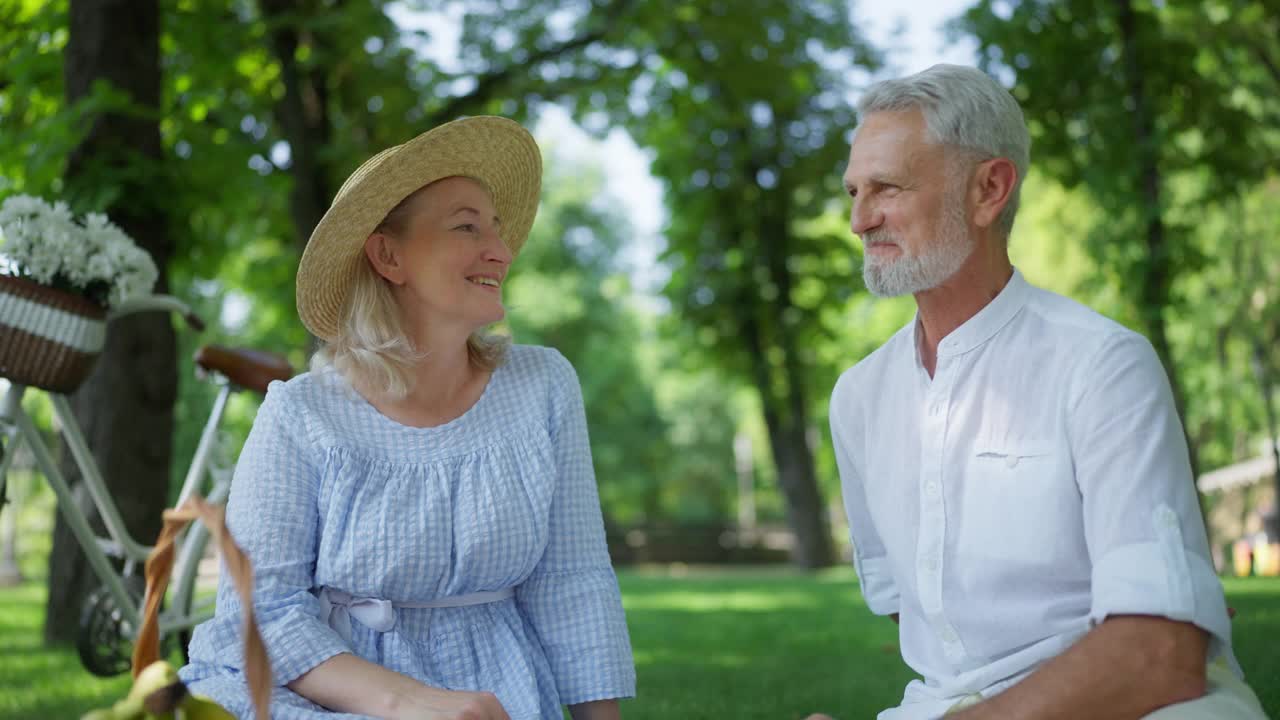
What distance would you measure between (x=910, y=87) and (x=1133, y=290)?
9293 millimetres

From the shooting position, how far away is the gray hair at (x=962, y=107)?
2504 millimetres

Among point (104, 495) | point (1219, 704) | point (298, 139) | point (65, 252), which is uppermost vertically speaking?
point (298, 139)

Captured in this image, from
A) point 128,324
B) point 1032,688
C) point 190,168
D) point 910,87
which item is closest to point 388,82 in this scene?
point 190,168

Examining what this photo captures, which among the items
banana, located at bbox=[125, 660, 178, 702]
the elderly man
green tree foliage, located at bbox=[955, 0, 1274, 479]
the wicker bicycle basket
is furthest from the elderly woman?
green tree foliage, located at bbox=[955, 0, 1274, 479]

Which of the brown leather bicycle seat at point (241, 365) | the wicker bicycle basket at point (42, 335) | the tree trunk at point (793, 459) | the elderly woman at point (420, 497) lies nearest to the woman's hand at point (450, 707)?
the elderly woman at point (420, 497)

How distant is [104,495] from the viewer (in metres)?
5.84

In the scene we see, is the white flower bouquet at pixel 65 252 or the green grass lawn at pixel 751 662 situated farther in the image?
the green grass lawn at pixel 751 662

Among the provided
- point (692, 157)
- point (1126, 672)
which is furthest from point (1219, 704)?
point (692, 157)

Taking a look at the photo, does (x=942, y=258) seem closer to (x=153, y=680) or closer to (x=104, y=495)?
(x=153, y=680)

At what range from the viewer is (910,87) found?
8.29 ft

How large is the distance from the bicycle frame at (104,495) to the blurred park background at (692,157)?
580 mm

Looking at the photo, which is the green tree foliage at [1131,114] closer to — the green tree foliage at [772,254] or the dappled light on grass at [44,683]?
the green tree foliage at [772,254]

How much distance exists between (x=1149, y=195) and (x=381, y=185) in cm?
932

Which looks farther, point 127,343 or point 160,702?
point 127,343
